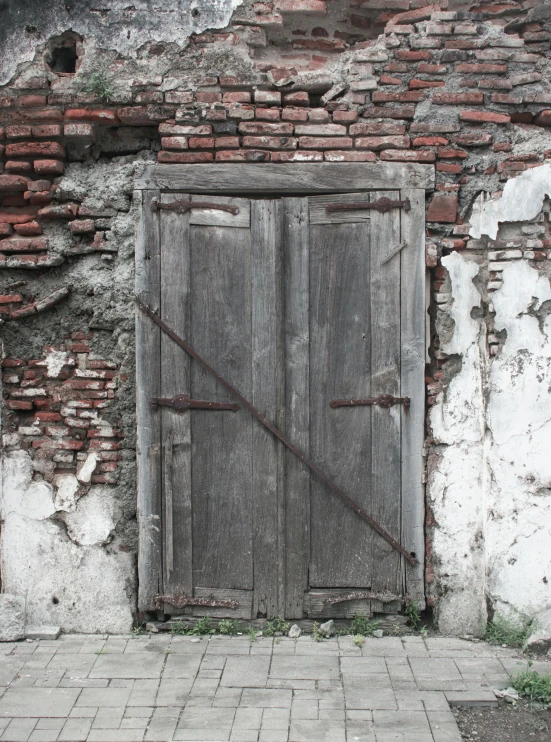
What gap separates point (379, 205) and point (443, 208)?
0.36 m

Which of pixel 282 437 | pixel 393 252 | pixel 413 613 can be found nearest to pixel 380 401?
pixel 282 437

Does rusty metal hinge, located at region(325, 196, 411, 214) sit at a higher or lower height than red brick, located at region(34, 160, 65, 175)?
lower

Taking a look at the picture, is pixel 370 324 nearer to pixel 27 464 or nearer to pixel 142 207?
pixel 142 207

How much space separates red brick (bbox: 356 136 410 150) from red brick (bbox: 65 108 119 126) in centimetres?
138

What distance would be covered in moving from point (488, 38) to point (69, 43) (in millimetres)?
2345

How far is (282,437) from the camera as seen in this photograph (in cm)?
400

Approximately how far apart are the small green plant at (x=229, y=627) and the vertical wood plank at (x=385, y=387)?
78 centimetres

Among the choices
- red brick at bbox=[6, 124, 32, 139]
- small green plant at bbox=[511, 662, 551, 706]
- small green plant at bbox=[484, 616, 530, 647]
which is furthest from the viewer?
red brick at bbox=[6, 124, 32, 139]

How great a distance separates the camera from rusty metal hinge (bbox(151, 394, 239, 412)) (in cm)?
398

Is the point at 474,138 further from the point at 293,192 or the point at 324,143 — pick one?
the point at 293,192

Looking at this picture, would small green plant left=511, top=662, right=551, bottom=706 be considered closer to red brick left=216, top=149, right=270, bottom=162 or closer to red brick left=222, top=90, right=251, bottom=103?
red brick left=216, top=149, right=270, bottom=162

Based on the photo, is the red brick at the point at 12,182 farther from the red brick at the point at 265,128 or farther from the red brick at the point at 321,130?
the red brick at the point at 321,130

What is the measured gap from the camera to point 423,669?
11.9 feet

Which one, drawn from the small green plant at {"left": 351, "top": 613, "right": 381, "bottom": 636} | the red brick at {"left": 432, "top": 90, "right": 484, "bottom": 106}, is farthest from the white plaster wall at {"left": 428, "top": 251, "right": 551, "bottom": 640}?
the red brick at {"left": 432, "top": 90, "right": 484, "bottom": 106}
